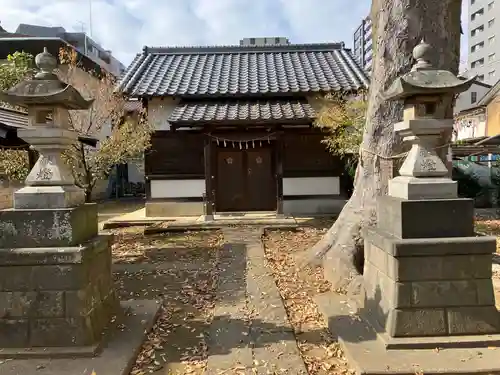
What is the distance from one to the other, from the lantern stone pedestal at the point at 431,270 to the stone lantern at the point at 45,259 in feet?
Answer: 9.48

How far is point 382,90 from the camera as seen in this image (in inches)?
271

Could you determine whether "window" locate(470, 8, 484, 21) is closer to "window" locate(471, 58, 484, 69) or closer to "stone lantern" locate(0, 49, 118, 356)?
"window" locate(471, 58, 484, 69)

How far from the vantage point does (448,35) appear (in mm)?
6609

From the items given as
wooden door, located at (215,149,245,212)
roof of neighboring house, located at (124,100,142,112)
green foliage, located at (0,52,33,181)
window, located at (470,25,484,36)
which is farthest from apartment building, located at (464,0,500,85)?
green foliage, located at (0,52,33,181)

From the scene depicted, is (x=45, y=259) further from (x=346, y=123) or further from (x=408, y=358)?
(x=346, y=123)

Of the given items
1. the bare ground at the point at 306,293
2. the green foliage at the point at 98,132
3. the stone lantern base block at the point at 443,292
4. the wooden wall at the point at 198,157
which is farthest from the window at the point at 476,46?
the stone lantern base block at the point at 443,292

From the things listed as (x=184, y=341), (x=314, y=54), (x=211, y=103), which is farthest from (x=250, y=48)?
(x=184, y=341)

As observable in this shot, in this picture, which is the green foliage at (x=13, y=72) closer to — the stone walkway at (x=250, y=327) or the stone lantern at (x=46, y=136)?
the stone lantern at (x=46, y=136)

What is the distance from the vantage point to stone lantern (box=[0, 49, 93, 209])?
4355 mm

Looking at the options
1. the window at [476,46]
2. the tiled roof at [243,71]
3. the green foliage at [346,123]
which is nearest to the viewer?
the green foliage at [346,123]

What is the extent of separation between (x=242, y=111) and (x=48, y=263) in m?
10.6

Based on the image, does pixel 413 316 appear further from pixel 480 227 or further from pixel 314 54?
pixel 314 54

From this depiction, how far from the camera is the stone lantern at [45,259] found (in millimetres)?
4203

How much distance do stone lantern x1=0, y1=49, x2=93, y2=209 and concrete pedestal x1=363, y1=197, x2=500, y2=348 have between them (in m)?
3.58
